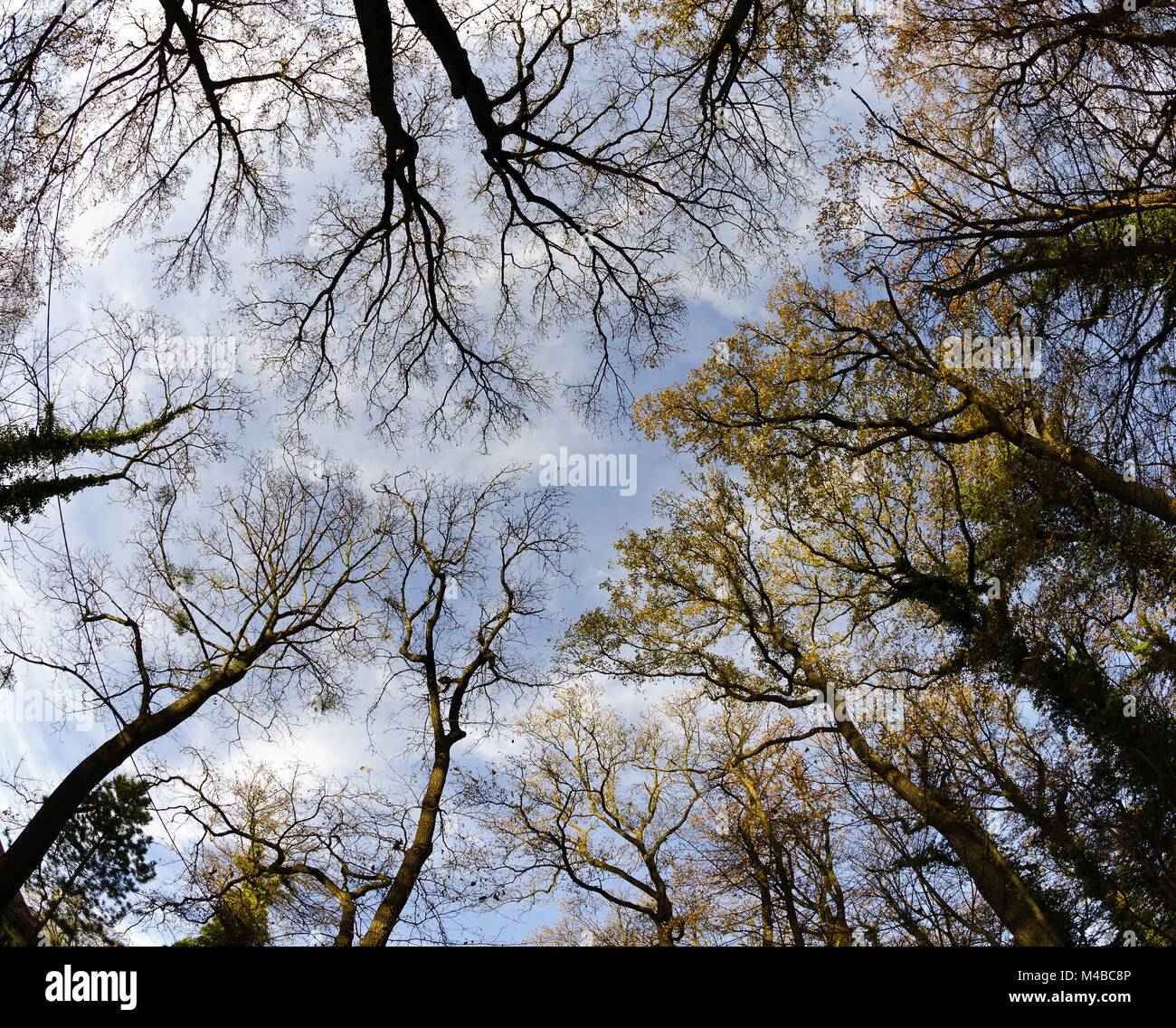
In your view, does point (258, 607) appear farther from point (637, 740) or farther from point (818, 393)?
point (818, 393)

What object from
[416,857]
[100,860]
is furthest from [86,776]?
[100,860]

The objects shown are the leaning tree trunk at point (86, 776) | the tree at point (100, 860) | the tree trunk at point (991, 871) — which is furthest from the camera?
the tree at point (100, 860)

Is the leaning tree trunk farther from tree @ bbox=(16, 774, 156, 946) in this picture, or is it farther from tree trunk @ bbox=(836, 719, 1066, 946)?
tree trunk @ bbox=(836, 719, 1066, 946)

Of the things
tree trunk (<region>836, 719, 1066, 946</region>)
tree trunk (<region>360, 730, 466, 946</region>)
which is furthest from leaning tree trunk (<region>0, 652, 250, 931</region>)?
tree trunk (<region>836, 719, 1066, 946</region>)

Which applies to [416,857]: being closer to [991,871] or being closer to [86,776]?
[86,776]

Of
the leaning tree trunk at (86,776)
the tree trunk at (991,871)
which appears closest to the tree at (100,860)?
the leaning tree trunk at (86,776)

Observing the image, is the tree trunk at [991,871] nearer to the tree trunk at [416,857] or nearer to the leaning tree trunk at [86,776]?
the tree trunk at [416,857]

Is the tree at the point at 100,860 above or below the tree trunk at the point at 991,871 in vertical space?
above

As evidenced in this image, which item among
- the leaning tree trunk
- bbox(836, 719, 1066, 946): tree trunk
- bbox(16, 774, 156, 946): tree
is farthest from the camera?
bbox(16, 774, 156, 946): tree

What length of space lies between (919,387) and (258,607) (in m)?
11.5
